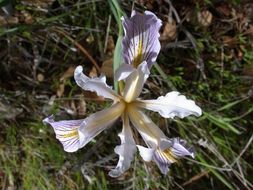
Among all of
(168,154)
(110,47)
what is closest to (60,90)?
(110,47)

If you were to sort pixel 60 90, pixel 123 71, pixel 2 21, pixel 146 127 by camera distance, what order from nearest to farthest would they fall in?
pixel 123 71 < pixel 146 127 < pixel 2 21 < pixel 60 90

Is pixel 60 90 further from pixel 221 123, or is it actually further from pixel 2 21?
pixel 221 123

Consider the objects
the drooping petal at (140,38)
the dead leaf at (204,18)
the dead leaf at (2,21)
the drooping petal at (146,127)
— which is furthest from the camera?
the dead leaf at (204,18)

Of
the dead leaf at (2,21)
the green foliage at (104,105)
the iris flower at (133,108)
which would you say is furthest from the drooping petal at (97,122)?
the dead leaf at (2,21)

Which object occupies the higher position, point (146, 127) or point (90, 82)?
point (90, 82)

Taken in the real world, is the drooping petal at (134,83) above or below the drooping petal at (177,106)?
above

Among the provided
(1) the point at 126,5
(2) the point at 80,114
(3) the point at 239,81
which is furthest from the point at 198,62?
(2) the point at 80,114

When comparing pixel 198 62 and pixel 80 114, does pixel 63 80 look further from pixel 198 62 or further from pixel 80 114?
pixel 198 62

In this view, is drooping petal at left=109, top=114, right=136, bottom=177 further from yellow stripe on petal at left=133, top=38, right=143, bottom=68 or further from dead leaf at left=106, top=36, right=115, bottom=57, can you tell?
dead leaf at left=106, top=36, right=115, bottom=57

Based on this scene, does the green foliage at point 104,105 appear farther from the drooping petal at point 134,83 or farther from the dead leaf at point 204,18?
the drooping petal at point 134,83
